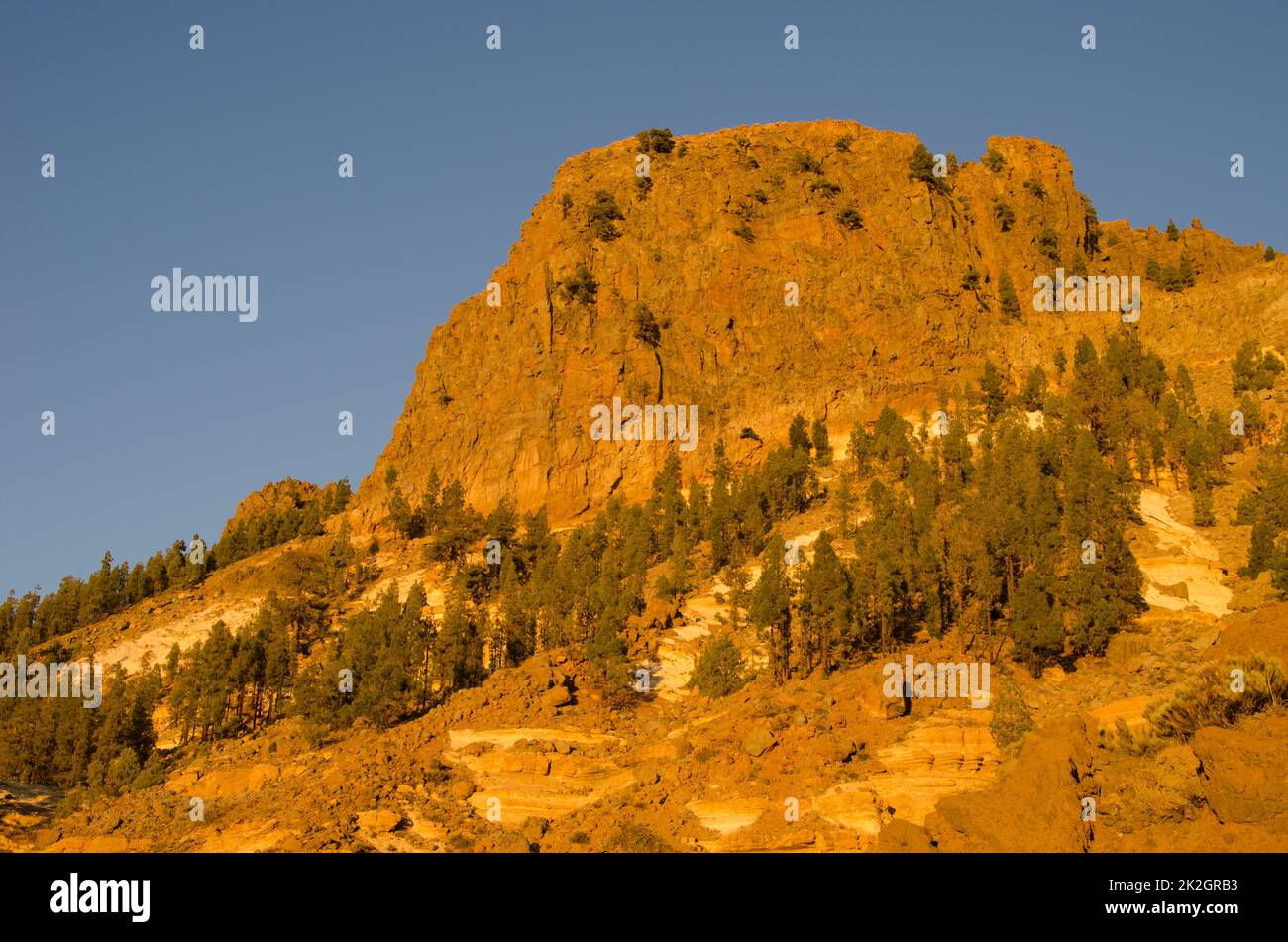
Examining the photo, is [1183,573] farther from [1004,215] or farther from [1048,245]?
[1004,215]

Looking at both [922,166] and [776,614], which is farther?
[922,166]

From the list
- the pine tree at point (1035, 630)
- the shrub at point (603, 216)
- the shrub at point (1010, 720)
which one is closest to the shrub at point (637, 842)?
the shrub at point (1010, 720)

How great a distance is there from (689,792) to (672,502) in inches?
1311

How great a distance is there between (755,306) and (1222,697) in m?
59.9

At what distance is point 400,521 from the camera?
258ft

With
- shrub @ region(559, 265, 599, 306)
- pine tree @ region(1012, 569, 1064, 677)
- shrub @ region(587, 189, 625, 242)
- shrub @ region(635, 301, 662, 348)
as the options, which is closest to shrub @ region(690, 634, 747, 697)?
pine tree @ region(1012, 569, 1064, 677)

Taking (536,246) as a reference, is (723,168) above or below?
above

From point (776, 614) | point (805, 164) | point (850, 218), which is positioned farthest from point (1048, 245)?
point (776, 614)

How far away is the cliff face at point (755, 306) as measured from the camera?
8088 cm

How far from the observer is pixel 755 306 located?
87938 mm

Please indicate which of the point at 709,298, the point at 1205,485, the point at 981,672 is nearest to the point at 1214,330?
the point at 1205,485

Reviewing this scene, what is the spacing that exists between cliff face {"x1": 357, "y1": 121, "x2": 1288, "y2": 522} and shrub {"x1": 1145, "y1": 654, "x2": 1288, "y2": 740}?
47612mm

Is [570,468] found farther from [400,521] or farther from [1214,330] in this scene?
[1214,330]

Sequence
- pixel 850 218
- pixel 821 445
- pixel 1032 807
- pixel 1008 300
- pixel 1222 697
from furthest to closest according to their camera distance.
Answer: pixel 850 218
pixel 1008 300
pixel 821 445
pixel 1222 697
pixel 1032 807
